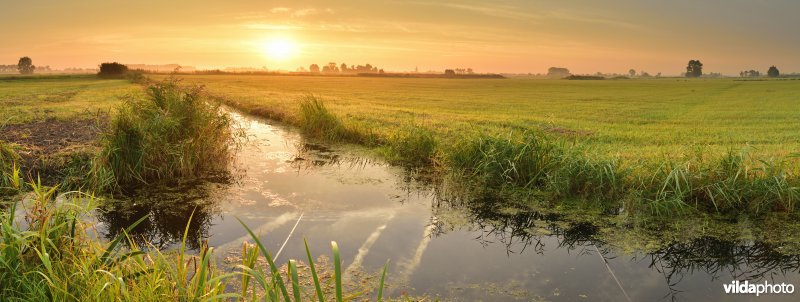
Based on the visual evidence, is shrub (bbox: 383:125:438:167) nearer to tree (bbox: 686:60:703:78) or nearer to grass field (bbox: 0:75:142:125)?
grass field (bbox: 0:75:142:125)

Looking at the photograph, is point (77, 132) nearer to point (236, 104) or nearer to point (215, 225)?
point (215, 225)

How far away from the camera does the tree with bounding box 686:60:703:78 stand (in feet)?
511

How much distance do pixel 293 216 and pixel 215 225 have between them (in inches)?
42.2

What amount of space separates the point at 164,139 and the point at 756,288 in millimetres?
9171

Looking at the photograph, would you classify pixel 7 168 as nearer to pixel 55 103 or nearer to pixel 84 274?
pixel 84 274

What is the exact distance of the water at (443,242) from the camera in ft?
17.4

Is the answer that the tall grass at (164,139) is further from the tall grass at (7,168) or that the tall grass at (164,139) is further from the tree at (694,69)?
the tree at (694,69)

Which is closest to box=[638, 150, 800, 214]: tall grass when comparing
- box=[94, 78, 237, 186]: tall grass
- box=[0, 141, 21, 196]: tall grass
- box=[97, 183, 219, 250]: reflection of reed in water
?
box=[97, 183, 219, 250]: reflection of reed in water

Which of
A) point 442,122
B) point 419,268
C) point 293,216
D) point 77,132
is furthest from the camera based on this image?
point 442,122

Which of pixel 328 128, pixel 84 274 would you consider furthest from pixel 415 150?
pixel 84 274

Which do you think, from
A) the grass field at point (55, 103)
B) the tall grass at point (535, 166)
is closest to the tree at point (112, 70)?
the grass field at point (55, 103)

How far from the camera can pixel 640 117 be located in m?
24.9

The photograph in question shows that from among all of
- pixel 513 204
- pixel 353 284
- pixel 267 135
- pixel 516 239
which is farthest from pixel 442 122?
pixel 353 284

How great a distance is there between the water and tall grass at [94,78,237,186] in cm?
74
